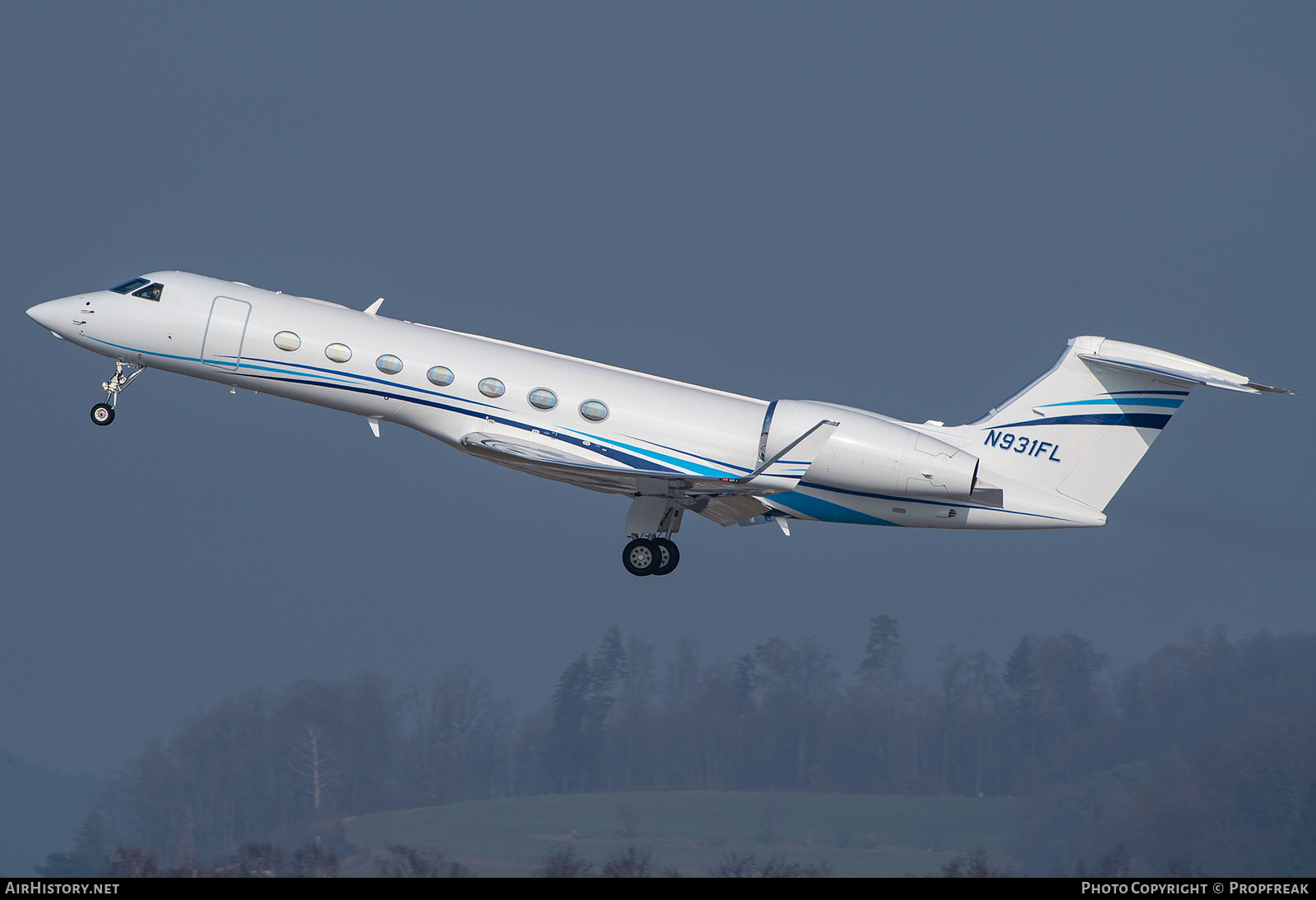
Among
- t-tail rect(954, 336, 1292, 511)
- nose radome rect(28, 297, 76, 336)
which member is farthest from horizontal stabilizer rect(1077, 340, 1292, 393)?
nose radome rect(28, 297, 76, 336)

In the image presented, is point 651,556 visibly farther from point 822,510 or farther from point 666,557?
point 822,510

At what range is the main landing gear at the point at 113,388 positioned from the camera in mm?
21656

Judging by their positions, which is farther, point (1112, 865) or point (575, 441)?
point (1112, 865)

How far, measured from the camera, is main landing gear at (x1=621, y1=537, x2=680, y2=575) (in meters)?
21.4

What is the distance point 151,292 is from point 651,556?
9.11 meters

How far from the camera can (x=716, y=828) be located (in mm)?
41094

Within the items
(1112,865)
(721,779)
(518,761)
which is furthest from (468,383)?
(518,761)

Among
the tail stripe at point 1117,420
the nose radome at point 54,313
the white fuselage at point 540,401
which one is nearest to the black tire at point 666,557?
the white fuselage at point 540,401

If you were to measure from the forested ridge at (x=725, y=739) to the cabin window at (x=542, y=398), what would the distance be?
26624 mm

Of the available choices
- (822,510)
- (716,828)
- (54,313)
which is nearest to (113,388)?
(54,313)

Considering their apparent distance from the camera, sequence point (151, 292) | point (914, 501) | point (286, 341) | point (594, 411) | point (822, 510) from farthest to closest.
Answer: point (151, 292), point (822, 510), point (914, 501), point (286, 341), point (594, 411)

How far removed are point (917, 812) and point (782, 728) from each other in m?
5.44
